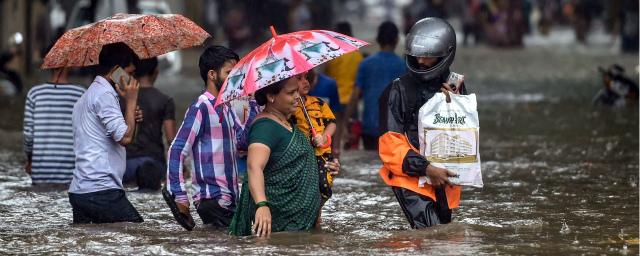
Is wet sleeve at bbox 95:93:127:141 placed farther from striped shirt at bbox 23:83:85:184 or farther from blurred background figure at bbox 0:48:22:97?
blurred background figure at bbox 0:48:22:97

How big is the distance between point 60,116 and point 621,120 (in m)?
9.22

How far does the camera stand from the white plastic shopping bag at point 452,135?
764cm

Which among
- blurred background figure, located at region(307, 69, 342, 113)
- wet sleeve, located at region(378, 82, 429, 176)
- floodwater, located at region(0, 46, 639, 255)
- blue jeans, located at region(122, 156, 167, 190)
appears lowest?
floodwater, located at region(0, 46, 639, 255)

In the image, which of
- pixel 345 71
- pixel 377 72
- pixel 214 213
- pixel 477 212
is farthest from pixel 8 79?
pixel 214 213

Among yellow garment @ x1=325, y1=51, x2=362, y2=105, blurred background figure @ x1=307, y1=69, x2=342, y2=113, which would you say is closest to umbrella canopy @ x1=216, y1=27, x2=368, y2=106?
blurred background figure @ x1=307, y1=69, x2=342, y2=113

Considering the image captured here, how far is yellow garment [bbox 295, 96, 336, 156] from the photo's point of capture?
7977 millimetres

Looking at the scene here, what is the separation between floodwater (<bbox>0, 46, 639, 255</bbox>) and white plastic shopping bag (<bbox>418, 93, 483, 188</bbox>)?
0.44 metres

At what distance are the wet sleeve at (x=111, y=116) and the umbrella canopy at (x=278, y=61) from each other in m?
0.97

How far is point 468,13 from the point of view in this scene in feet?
152

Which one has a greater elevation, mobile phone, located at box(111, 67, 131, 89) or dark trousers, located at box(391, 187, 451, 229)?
mobile phone, located at box(111, 67, 131, 89)

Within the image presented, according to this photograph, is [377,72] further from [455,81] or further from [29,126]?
[455,81]

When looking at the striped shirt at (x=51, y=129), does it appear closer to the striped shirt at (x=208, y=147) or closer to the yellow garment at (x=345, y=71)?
the striped shirt at (x=208, y=147)

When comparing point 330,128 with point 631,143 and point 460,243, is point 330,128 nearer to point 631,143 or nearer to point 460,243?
point 460,243

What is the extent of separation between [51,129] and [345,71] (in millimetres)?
4434
